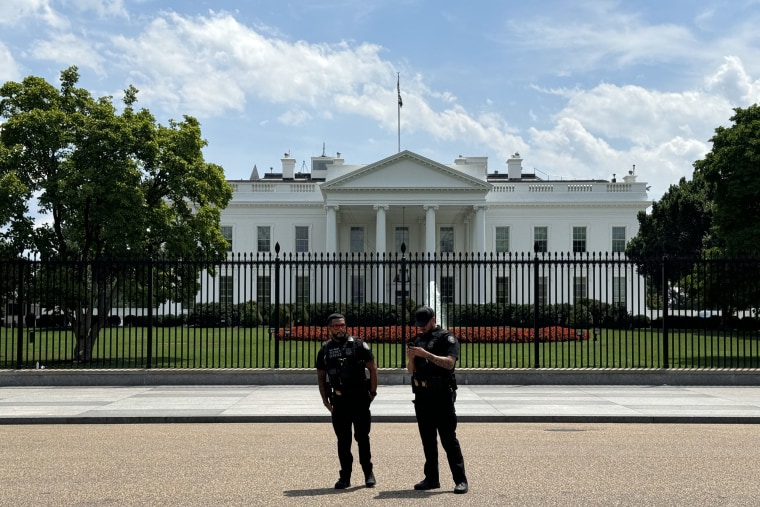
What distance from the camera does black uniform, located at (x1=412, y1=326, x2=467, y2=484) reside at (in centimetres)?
737

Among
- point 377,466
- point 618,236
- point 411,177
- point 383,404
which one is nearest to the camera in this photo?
point 377,466

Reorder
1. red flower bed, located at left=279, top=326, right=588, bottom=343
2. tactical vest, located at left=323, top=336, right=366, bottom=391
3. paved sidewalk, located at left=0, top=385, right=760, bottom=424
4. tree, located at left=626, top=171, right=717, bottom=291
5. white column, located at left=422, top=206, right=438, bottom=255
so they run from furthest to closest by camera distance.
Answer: white column, located at left=422, top=206, right=438, bottom=255
tree, located at left=626, top=171, right=717, bottom=291
red flower bed, located at left=279, top=326, right=588, bottom=343
paved sidewalk, located at left=0, top=385, right=760, bottom=424
tactical vest, located at left=323, top=336, right=366, bottom=391

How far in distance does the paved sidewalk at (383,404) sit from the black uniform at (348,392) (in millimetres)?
5025

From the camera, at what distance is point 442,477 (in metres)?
8.22

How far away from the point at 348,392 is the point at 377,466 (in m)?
Result: 1.46

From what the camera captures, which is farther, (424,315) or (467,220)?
(467,220)

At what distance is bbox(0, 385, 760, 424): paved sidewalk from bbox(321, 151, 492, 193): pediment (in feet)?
144

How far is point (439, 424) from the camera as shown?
7410 millimetres

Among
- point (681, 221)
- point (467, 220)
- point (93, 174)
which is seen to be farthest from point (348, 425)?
point (467, 220)

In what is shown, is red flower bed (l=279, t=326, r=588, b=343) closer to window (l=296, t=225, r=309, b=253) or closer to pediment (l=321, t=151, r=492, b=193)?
pediment (l=321, t=151, r=492, b=193)

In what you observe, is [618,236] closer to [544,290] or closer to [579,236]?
[579,236]

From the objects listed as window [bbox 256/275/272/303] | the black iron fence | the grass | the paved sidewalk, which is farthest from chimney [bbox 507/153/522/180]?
the paved sidewalk

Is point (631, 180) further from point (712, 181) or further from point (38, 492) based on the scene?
point (38, 492)

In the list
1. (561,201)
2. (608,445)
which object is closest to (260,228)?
(561,201)
